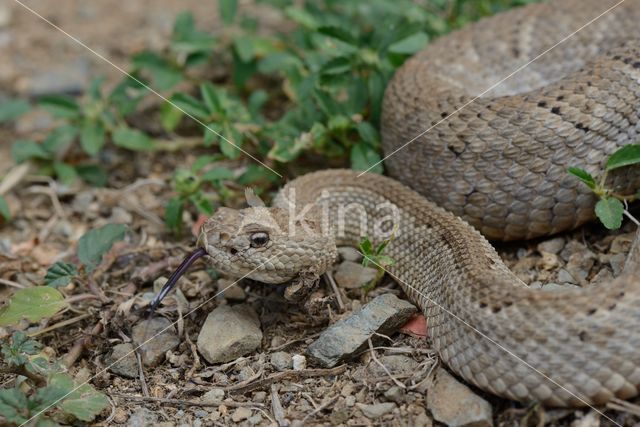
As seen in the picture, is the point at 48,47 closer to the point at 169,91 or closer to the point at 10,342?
the point at 169,91

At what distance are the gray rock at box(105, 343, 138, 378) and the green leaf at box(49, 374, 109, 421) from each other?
1.09 ft

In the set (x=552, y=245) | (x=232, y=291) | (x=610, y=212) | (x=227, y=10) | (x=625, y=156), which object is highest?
(x=625, y=156)

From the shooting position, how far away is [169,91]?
298 inches

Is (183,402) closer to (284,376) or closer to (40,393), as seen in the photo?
(284,376)

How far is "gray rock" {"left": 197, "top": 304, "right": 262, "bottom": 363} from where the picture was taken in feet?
15.7

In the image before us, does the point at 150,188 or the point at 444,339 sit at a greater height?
the point at 444,339

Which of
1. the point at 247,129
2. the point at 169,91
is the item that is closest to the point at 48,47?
the point at 169,91

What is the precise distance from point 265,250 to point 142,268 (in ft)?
4.16

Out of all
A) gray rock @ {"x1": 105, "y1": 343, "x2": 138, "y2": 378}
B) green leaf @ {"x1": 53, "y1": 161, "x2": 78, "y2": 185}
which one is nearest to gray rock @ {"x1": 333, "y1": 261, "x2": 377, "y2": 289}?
gray rock @ {"x1": 105, "y1": 343, "x2": 138, "y2": 378}

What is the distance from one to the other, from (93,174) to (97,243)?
5.68ft

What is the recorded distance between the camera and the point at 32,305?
15.9 ft

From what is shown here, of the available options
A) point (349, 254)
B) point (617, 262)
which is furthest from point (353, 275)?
point (617, 262)

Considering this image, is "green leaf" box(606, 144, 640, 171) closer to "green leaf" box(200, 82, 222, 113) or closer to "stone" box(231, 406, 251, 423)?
"stone" box(231, 406, 251, 423)

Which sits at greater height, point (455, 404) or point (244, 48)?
point (244, 48)
